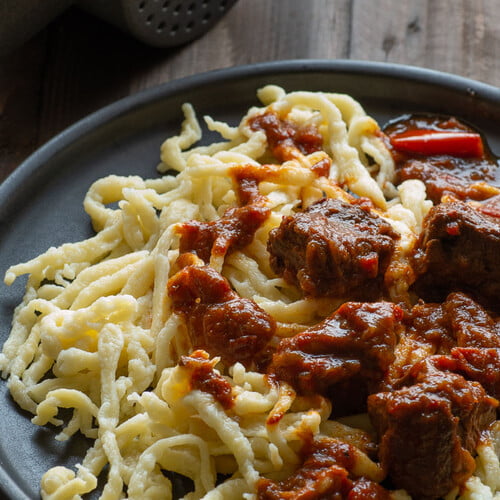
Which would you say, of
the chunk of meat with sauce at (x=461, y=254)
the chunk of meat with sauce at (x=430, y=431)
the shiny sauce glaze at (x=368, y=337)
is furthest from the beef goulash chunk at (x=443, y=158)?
the chunk of meat with sauce at (x=430, y=431)

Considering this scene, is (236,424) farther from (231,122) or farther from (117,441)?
(231,122)

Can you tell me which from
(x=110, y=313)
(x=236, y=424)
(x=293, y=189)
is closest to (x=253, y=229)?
(x=293, y=189)

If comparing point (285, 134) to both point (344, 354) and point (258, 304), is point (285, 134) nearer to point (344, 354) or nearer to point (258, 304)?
point (258, 304)

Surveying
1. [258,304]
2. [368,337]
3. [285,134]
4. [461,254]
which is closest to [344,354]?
[368,337]

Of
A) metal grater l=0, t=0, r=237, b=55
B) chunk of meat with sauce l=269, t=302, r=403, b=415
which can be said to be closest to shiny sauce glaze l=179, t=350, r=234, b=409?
chunk of meat with sauce l=269, t=302, r=403, b=415

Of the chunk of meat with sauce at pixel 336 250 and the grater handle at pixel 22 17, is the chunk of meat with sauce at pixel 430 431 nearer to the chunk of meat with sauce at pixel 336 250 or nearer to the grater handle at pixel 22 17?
the chunk of meat with sauce at pixel 336 250

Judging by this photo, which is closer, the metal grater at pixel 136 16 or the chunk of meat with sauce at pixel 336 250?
the chunk of meat with sauce at pixel 336 250
